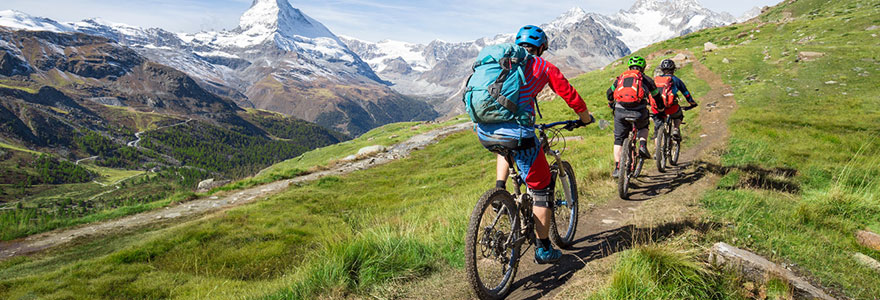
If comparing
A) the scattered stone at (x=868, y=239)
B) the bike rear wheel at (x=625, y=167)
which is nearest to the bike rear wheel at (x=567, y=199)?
the bike rear wheel at (x=625, y=167)

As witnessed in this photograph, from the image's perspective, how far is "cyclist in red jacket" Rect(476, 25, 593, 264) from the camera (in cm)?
493

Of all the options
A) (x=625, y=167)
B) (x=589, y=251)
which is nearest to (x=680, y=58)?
(x=625, y=167)

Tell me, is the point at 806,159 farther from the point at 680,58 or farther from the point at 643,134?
the point at 680,58

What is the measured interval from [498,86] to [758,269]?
3.79 metres

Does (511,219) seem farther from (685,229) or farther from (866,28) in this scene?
(866,28)

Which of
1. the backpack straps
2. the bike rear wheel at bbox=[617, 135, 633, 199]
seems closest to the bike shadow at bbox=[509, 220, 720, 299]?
the bike rear wheel at bbox=[617, 135, 633, 199]

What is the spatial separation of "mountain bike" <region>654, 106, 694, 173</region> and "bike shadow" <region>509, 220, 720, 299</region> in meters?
5.09

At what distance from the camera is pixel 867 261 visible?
516 centimetres

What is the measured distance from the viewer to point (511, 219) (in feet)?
17.4

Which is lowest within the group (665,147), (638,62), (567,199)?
(665,147)

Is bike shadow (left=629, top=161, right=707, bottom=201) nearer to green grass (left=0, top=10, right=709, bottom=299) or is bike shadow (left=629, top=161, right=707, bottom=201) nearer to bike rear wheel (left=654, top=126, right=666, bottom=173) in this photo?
bike rear wheel (left=654, top=126, right=666, bottom=173)

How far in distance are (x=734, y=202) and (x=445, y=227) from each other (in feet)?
18.5

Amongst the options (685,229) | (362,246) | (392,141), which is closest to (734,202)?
(685,229)

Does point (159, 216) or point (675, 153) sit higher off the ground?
point (675, 153)
